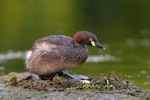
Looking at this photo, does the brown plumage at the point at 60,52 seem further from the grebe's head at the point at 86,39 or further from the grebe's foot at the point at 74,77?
the grebe's foot at the point at 74,77

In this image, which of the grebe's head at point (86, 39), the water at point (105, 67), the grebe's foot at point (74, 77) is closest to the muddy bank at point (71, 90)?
the grebe's foot at point (74, 77)

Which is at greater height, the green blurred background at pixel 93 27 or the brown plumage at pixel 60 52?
the green blurred background at pixel 93 27

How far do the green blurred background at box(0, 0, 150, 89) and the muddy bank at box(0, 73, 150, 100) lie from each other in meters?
0.81

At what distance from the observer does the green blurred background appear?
1393cm

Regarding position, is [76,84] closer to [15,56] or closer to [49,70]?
[49,70]

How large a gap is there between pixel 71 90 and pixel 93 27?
A: 1773cm

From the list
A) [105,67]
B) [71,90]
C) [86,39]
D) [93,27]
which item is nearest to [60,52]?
[86,39]

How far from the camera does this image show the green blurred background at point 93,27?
13.9m

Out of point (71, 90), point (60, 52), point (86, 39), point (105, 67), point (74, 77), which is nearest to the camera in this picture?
point (71, 90)

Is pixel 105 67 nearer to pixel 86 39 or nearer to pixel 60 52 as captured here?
pixel 86 39

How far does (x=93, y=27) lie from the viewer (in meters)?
26.0

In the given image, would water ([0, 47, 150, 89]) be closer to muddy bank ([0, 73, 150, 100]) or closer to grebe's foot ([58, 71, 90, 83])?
grebe's foot ([58, 71, 90, 83])

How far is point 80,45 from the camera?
8.87 metres

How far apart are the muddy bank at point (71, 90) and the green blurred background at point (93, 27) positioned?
0.81m
